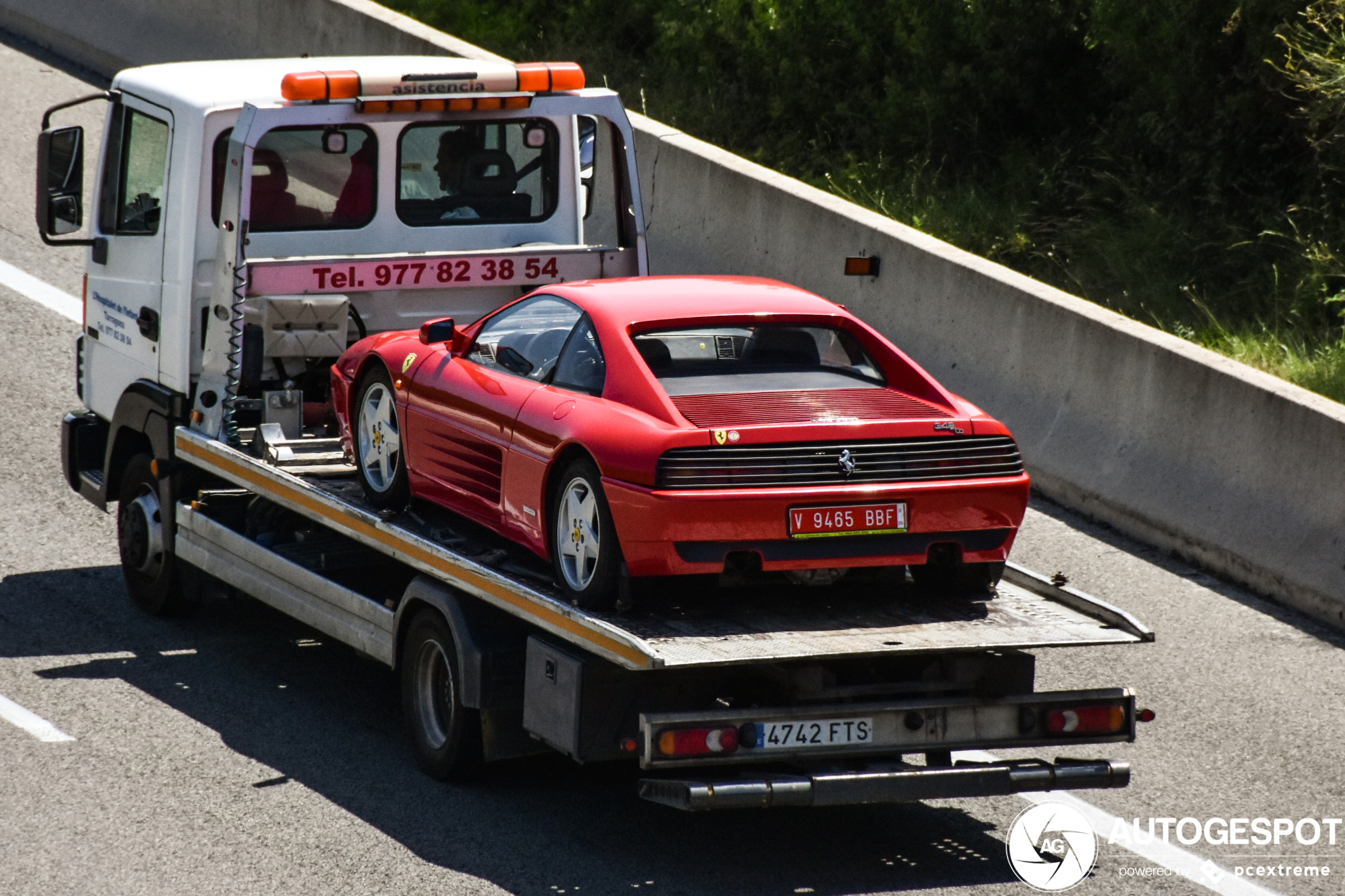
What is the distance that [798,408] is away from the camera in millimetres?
7988

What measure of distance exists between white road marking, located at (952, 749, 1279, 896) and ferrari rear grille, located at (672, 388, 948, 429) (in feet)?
4.68

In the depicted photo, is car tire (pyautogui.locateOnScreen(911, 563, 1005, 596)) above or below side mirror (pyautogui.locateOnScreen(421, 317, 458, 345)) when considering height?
below

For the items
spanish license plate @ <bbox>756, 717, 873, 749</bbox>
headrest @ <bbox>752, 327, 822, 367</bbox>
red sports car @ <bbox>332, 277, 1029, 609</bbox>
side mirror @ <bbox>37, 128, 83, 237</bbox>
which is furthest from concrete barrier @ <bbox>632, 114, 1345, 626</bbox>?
side mirror @ <bbox>37, 128, 83, 237</bbox>

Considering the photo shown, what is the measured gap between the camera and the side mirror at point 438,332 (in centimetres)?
905

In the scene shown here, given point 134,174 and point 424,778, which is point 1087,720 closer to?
point 424,778

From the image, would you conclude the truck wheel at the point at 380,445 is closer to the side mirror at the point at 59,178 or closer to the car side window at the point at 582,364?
the car side window at the point at 582,364

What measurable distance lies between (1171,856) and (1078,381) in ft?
16.9

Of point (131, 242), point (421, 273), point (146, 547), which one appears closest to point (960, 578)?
point (421, 273)

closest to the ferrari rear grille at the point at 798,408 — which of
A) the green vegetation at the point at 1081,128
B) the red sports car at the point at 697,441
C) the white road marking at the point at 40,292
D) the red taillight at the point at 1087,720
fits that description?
the red sports car at the point at 697,441

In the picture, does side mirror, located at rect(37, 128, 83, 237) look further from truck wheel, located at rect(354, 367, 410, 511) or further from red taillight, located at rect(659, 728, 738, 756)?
red taillight, located at rect(659, 728, 738, 756)

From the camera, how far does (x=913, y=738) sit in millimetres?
7594

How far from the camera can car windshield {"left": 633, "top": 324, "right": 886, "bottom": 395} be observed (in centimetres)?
827

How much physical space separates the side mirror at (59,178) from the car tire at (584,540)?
4.05 meters

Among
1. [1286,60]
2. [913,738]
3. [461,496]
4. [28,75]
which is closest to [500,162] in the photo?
[461,496]
